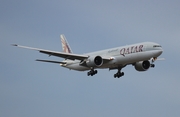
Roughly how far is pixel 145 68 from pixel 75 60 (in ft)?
38.1

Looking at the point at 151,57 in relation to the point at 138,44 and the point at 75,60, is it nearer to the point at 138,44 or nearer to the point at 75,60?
the point at 138,44

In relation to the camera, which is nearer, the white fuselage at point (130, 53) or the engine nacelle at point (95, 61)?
the white fuselage at point (130, 53)

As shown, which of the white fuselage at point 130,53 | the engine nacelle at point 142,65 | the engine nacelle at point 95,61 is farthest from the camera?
the engine nacelle at point 142,65

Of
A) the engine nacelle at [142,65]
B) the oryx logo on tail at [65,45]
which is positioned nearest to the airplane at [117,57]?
the engine nacelle at [142,65]

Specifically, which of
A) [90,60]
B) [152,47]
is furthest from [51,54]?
[152,47]

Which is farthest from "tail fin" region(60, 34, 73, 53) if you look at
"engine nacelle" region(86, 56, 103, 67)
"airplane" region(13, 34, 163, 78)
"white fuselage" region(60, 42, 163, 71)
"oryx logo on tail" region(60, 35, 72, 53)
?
"engine nacelle" region(86, 56, 103, 67)

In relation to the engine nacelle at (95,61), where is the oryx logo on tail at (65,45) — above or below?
above

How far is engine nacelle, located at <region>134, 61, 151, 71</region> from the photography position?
7619 centimetres

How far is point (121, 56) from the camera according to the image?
72500mm

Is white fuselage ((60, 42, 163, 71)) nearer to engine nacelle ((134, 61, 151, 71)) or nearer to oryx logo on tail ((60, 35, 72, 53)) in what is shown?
engine nacelle ((134, 61, 151, 71))

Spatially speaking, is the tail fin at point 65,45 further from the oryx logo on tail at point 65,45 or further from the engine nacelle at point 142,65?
the engine nacelle at point 142,65

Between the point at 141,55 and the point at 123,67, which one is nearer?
the point at 141,55

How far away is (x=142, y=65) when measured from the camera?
7612 centimetres

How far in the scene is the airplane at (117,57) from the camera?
70.9 meters
